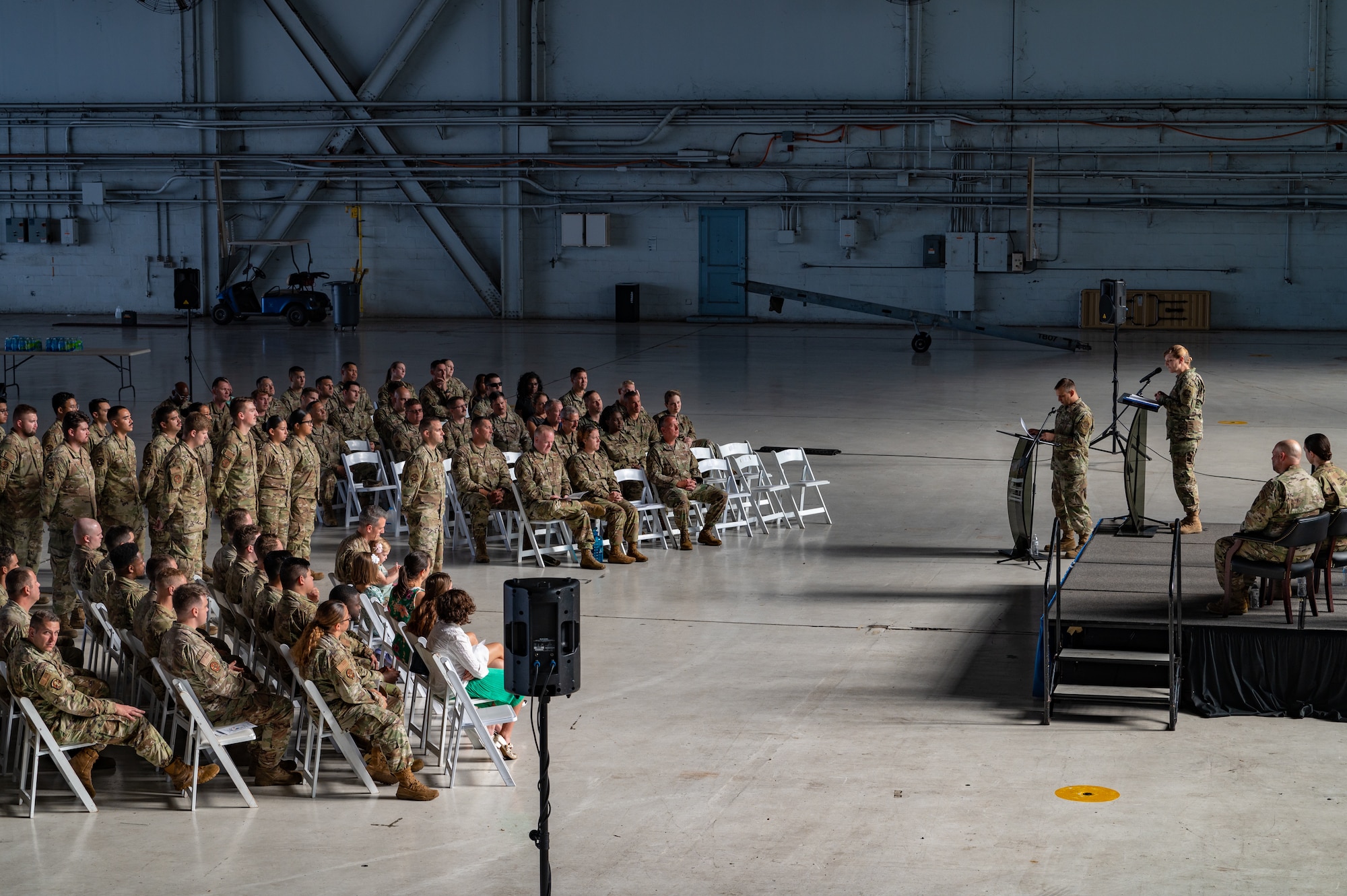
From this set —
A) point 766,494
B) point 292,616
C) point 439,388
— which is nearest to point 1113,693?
point 292,616

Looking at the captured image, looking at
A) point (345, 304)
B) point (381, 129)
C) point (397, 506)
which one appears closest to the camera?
point (397, 506)

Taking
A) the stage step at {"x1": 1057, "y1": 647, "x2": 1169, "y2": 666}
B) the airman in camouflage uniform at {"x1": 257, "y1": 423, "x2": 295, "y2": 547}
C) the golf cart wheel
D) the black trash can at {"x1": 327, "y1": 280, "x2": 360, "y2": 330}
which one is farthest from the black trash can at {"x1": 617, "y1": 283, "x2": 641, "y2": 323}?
the stage step at {"x1": 1057, "y1": 647, "x2": 1169, "y2": 666}

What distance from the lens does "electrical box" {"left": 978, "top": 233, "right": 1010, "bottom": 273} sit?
29250 millimetres

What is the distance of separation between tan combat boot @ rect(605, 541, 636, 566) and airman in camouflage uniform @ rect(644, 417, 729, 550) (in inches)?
25.5

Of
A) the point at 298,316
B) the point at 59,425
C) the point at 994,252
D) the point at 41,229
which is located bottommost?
the point at 59,425

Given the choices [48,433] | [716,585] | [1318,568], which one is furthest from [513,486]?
[1318,568]

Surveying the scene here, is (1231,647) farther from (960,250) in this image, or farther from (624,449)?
(960,250)

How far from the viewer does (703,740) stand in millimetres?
7371

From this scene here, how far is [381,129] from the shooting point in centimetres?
3169

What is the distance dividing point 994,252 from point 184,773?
24.9 meters

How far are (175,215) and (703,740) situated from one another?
92.5 feet

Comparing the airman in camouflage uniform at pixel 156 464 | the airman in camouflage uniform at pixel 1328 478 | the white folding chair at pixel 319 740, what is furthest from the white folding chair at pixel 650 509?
the white folding chair at pixel 319 740

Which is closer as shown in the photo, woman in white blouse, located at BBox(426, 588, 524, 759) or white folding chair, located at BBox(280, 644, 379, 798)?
white folding chair, located at BBox(280, 644, 379, 798)

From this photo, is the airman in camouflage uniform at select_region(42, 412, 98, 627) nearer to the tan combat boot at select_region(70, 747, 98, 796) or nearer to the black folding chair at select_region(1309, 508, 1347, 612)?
the tan combat boot at select_region(70, 747, 98, 796)
